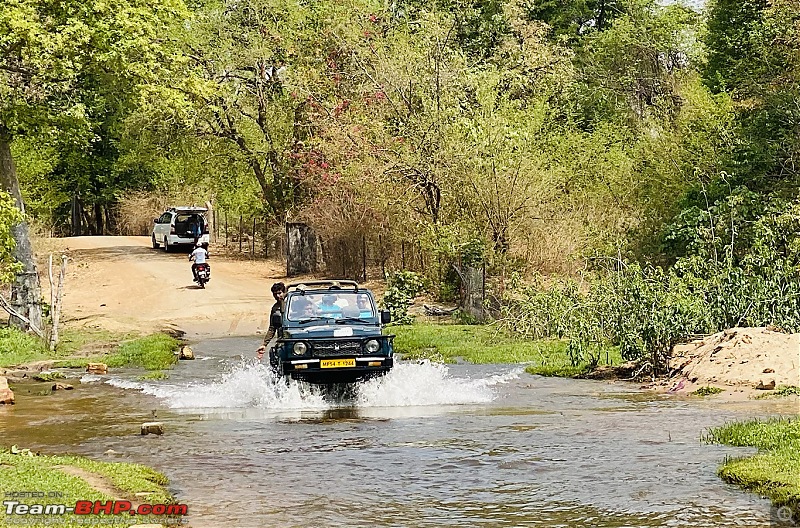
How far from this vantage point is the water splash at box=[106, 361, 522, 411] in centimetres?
1703

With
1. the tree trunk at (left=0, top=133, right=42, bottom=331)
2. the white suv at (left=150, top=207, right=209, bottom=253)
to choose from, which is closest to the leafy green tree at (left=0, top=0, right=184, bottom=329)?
the tree trunk at (left=0, top=133, right=42, bottom=331)

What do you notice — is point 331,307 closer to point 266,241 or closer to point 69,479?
point 69,479

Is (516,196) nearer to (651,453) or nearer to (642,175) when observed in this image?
(642,175)

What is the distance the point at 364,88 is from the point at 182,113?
7.67 metres

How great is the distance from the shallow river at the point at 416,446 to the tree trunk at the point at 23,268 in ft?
26.0

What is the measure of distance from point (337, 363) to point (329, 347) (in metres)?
0.27

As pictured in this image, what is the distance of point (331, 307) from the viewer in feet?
58.3

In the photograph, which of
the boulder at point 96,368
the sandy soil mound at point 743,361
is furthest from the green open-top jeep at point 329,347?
the boulder at point 96,368

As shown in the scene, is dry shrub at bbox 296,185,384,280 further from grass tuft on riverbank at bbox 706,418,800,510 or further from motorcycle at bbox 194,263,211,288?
grass tuft on riverbank at bbox 706,418,800,510

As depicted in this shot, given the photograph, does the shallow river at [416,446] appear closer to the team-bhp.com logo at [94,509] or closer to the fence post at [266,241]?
the team-bhp.com logo at [94,509]

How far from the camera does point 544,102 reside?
3819 cm

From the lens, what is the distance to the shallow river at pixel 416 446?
980 centimetres

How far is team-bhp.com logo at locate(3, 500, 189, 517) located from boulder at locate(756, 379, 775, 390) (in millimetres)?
10698

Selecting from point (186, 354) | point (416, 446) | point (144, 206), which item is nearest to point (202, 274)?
point (186, 354)
